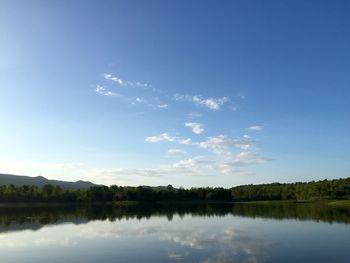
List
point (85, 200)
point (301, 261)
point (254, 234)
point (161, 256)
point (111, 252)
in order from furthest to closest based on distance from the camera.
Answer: point (85, 200) → point (254, 234) → point (111, 252) → point (161, 256) → point (301, 261)

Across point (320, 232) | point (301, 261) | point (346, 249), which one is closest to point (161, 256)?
point (301, 261)

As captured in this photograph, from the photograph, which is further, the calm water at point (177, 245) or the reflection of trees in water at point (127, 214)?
the reflection of trees in water at point (127, 214)

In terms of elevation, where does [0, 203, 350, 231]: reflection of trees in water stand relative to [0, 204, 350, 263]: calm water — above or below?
above

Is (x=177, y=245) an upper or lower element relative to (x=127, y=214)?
lower

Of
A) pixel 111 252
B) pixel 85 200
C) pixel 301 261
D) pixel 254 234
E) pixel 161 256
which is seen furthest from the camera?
pixel 85 200

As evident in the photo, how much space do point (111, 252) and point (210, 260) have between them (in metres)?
10.7

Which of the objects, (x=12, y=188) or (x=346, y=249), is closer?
(x=346, y=249)

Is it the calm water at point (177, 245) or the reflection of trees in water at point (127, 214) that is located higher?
the reflection of trees in water at point (127, 214)

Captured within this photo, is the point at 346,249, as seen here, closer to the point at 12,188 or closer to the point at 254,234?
the point at 254,234

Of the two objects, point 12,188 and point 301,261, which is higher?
point 12,188

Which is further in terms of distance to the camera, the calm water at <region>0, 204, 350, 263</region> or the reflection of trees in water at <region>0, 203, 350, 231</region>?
the reflection of trees in water at <region>0, 203, 350, 231</region>

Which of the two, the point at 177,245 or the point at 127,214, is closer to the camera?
the point at 177,245

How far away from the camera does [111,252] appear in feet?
135

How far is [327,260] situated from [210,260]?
1017 cm
